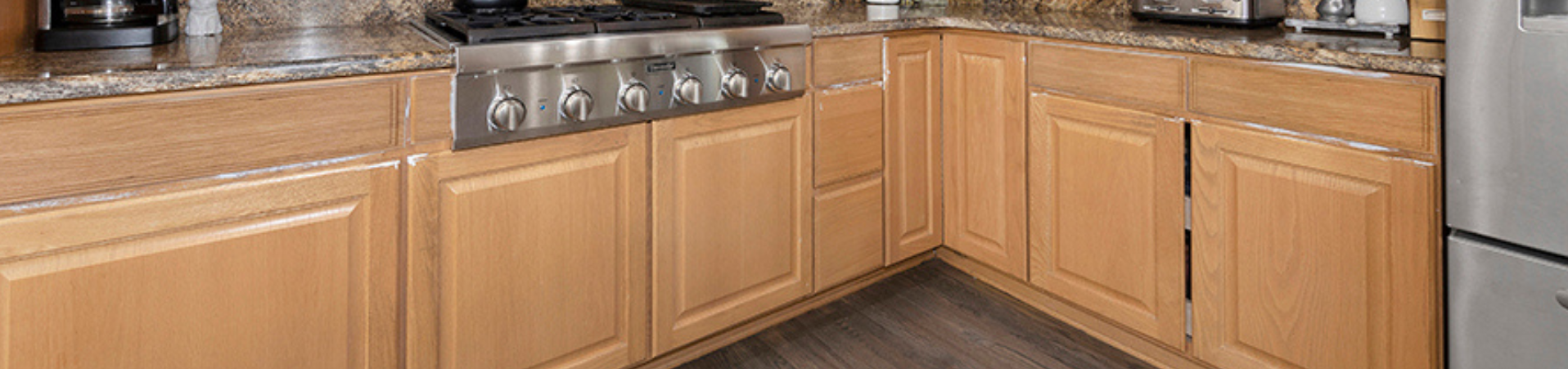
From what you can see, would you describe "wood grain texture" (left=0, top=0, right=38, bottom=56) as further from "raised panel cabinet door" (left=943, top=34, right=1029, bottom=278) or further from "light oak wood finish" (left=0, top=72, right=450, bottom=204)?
"raised panel cabinet door" (left=943, top=34, right=1029, bottom=278)

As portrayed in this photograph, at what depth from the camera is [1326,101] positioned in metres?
1.46

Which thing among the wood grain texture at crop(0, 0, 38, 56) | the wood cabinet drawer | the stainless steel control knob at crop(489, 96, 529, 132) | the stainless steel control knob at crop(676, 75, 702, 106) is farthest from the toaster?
the wood grain texture at crop(0, 0, 38, 56)

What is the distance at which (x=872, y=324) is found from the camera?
2.15 m

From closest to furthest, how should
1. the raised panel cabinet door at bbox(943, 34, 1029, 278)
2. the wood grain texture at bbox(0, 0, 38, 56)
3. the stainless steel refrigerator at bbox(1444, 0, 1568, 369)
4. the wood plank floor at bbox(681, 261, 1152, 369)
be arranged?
the stainless steel refrigerator at bbox(1444, 0, 1568, 369), the wood grain texture at bbox(0, 0, 38, 56), the wood plank floor at bbox(681, 261, 1152, 369), the raised panel cabinet door at bbox(943, 34, 1029, 278)

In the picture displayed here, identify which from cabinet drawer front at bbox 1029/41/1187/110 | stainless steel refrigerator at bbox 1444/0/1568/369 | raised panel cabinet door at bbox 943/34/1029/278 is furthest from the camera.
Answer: raised panel cabinet door at bbox 943/34/1029/278

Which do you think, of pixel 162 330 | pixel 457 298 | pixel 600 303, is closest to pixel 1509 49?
pixel 600 303

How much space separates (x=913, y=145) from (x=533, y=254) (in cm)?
105

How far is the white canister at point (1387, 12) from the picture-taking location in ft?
5.44

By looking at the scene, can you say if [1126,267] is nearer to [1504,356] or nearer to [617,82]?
[1504,356]

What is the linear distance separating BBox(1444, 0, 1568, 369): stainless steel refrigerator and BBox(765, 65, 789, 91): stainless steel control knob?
1.11 metres

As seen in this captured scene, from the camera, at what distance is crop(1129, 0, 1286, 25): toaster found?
73.3 inches

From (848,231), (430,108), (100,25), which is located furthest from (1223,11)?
(100,25)

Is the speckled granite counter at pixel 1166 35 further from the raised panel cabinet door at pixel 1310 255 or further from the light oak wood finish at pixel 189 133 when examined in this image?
the light oak wood finish at pixel 189 133

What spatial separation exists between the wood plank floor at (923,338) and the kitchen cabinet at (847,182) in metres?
0.11
